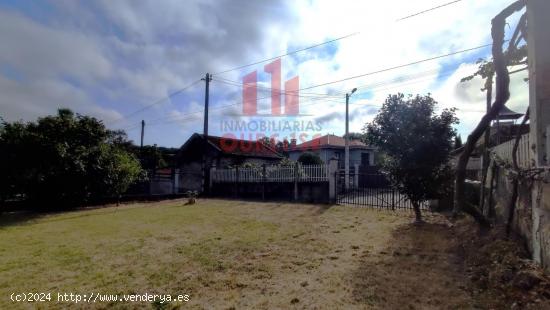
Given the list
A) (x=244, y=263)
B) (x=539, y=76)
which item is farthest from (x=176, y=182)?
(x=539, y=76)

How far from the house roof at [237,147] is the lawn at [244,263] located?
12038mm

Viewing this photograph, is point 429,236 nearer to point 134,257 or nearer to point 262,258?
point 262,258

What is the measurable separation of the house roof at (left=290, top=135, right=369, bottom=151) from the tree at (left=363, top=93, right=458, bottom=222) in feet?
61.7

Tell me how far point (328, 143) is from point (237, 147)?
964 centimetres

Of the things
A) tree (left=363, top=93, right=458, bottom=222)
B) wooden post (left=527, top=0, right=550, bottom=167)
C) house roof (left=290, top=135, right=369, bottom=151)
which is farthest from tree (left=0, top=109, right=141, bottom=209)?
house roof (left=290, top=135, right=369, bottom=151)

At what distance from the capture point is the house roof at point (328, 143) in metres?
27.3

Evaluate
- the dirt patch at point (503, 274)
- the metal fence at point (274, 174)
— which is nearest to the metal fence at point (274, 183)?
the metal fence at point (274, 174)

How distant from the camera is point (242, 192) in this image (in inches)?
637

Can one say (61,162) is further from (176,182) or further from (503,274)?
(503,274)

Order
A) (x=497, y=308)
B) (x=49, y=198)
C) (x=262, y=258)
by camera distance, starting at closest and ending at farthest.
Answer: (x=497, y=308) < (x=262, y=258) < (x=49, y=198)

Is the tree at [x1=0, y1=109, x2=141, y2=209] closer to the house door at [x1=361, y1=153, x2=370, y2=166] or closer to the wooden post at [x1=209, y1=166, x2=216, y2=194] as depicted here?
the wooden post at [x1=209, y1=166, x2=216, y2=194]

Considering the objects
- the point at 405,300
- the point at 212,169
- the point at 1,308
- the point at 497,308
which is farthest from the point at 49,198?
the point at 497,308

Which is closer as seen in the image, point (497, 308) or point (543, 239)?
point (497, 308)

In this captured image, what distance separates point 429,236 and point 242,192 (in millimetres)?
11227
